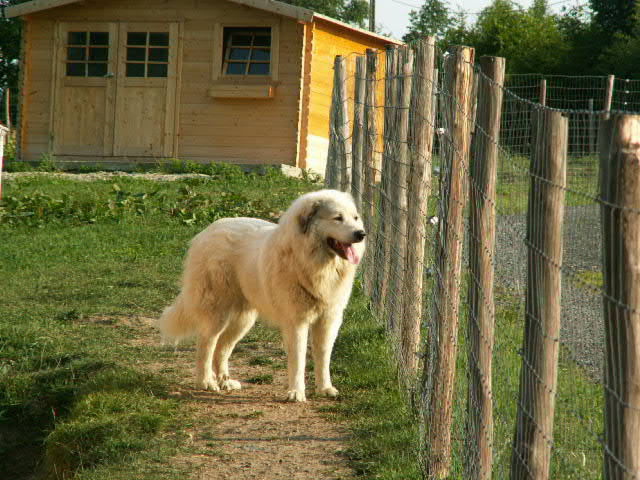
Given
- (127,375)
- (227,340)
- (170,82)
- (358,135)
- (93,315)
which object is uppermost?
(170,82)

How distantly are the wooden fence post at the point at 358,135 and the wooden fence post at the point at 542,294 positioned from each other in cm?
582

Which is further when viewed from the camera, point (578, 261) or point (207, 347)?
point (207, 347)

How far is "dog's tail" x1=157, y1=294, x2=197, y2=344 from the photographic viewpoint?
6.26 meters

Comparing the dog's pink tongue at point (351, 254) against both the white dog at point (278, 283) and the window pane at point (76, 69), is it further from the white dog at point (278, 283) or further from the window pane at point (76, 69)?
the window pane at point (76, 69)

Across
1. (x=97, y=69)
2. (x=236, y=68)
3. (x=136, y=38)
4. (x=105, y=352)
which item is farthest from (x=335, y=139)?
(x=97, y=69)

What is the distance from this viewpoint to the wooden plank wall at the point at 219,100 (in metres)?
18.5

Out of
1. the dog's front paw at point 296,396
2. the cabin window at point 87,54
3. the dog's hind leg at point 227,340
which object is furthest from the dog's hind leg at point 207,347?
the cabin window at point 87,54

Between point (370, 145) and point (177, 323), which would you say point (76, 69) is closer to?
point (370, 145)

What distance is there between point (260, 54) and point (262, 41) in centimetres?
30

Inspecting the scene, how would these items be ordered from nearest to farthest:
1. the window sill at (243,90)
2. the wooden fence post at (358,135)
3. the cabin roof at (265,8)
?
the wooden fence post at (358,135) → the cabin roof at (265,8) → the window sill at (243,90)

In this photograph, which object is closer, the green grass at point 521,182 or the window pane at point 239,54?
the green grass at point 521,182

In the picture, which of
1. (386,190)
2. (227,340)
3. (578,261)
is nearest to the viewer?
(578,261)

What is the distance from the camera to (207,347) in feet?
20.1

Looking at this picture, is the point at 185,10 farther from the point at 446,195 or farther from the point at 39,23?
the point at 446,195
